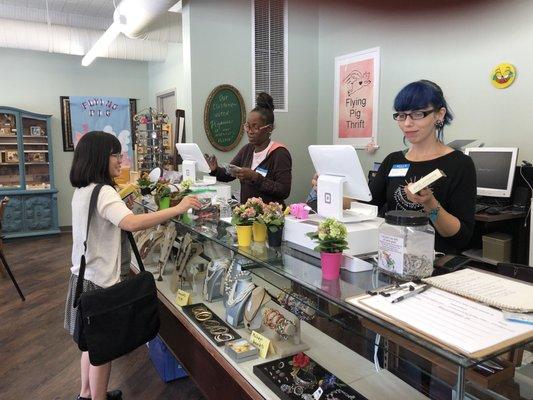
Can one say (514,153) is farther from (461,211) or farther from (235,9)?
(235,9)

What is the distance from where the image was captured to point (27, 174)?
683 centimetres

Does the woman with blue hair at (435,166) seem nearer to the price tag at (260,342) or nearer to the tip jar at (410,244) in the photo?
the tip jar at (410,244)

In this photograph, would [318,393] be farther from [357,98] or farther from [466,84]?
[357,98]

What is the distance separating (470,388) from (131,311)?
151cm

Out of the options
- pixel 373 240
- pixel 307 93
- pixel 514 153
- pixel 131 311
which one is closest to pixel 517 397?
pixel 373 240

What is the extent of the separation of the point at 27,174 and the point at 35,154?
1.14ft

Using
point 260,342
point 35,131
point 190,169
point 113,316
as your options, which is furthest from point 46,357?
point 35,131

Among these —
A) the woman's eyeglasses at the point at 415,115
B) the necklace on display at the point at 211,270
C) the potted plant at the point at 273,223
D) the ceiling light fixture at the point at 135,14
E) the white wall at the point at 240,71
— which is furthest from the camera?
the white wall at the point at 240,71

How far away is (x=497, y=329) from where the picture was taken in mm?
843

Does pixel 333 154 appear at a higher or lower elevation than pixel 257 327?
higher

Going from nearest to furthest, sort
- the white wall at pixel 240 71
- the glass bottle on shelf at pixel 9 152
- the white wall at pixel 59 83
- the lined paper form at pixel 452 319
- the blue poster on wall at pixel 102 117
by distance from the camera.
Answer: the lined paper form at pixel 452 319
the white wall at pixel 240 71
the glass bottle on shelf at pixel 9 152
the white wall at pixel 59 83
the blue poster on wall at pixel 102 117

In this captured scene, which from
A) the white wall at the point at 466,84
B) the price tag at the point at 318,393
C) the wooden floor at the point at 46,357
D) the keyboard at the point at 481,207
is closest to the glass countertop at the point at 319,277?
the price tag at the point at 318,393

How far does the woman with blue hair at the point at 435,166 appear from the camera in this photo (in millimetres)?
1442

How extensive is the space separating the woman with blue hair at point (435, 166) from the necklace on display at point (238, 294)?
0.71 metres
